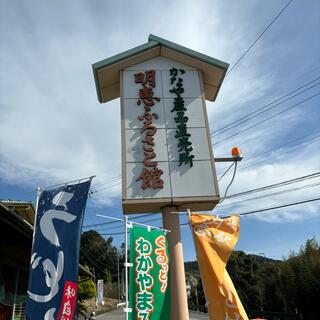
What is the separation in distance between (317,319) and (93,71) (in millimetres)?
17275

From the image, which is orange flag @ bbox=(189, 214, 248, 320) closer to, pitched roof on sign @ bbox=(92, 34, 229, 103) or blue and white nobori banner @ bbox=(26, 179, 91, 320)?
blue and white nobori banner @ bbox=(26, 179, 91, 320)

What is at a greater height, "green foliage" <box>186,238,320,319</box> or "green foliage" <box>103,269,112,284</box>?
"green foliage" <box>103,269,112,284</box>

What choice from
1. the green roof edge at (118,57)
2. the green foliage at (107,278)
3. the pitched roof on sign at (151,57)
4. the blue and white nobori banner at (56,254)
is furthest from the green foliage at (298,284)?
the green foliage at (107,278)

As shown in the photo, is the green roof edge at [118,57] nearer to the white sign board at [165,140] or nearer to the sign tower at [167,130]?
the sign tower at [167,130]

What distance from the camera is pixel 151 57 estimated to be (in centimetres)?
750

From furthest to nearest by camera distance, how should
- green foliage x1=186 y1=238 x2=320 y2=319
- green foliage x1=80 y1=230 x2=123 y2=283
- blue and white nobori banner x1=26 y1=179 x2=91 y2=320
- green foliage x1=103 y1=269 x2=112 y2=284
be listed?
green foliage x1=80 y1=230 x2=123 y2=283 < green foliage x1=103 y1=269 x2=112 y2=284 < green foliage x1=186 y1=238 x2=320 y2=319 < blue and white nobori banner x1=26 y1=179 x2=91 y2=320

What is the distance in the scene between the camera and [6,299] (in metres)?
8.70

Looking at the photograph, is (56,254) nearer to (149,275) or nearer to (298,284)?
(149,275)

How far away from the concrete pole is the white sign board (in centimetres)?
26

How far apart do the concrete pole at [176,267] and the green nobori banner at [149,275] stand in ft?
1.41

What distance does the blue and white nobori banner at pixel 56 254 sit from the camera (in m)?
4.80

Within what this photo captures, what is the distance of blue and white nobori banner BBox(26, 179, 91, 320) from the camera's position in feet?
15.8

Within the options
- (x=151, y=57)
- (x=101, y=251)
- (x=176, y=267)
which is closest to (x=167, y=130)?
(x=151, y=57)

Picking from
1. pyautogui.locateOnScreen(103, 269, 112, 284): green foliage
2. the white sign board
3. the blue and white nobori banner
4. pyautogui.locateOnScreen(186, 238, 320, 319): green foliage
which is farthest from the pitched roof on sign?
pyautogui.locateOnScreen(103, 269, 112, 284): green foliage
